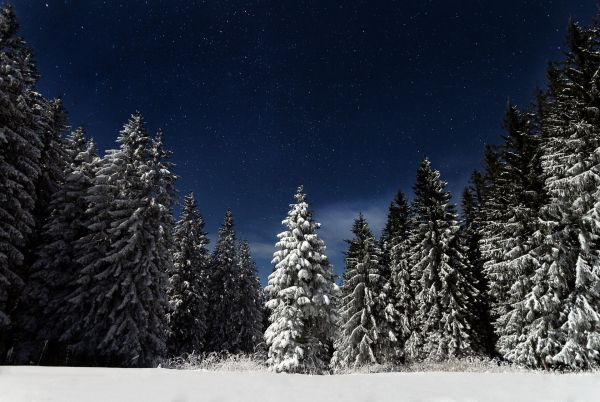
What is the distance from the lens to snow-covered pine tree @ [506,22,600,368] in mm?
16031

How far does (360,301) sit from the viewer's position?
31203 millimetres

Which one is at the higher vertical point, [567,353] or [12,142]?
[12,142]

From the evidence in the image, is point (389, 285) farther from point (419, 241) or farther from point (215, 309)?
point (215, 309)

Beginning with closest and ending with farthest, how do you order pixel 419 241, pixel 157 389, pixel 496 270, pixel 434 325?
pixel 157 389 < pixel 496 270 < pixel 434 325 < pixel 419 241

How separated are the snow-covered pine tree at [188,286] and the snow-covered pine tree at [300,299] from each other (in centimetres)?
1480

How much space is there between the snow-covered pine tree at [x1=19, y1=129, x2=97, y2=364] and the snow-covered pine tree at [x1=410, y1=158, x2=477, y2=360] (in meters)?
23.9

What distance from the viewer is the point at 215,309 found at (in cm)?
4138

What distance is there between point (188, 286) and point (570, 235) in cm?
3035

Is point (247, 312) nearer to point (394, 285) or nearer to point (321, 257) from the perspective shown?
point (394, 285)

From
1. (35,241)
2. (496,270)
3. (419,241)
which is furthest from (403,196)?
(35,241)

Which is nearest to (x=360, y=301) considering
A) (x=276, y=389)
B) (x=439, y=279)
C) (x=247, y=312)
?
(x=439, y=279)

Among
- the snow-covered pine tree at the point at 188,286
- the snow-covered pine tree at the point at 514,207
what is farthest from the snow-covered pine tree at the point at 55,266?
the snow-covered pine tree at the point at 514,207

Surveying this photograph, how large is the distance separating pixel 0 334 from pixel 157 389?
22.2 metres

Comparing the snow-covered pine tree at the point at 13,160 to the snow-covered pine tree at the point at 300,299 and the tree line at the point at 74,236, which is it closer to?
the tree line at the point at 74,236
